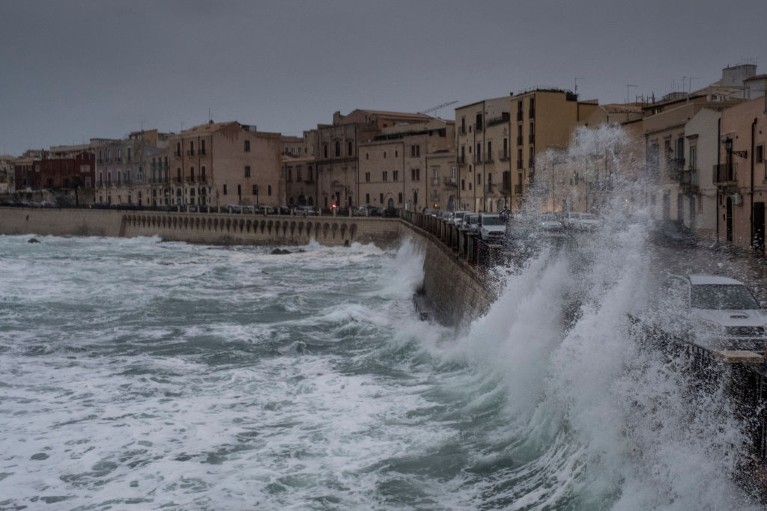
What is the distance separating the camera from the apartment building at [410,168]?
7425 cm

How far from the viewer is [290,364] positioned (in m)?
19.9

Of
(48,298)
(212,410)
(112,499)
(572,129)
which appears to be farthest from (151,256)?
(112,499)

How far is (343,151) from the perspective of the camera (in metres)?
87.8

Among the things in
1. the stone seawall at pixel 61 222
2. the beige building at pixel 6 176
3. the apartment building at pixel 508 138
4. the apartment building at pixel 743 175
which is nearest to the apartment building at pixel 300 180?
the stone seawall at pixel 61 222

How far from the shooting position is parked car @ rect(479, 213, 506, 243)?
103ft

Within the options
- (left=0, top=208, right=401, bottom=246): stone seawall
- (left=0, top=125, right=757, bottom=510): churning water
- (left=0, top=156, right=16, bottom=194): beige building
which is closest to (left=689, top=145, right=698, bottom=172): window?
(left=0, top=125, right=757, bottom=510): churning water

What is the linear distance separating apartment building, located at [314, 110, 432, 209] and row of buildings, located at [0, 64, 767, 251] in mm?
162

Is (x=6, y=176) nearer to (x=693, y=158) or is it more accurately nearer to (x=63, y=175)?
(x=63, y=175)

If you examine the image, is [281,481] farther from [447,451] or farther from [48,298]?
[48,298]

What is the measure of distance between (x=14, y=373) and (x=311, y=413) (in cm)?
859

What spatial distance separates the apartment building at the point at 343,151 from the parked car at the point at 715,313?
7376cm

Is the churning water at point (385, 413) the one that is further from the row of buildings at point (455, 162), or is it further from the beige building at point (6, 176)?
the beige building at point (6, 176)

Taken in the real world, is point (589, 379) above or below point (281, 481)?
above

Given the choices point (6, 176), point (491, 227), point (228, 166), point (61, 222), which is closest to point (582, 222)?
point (491, 227)
